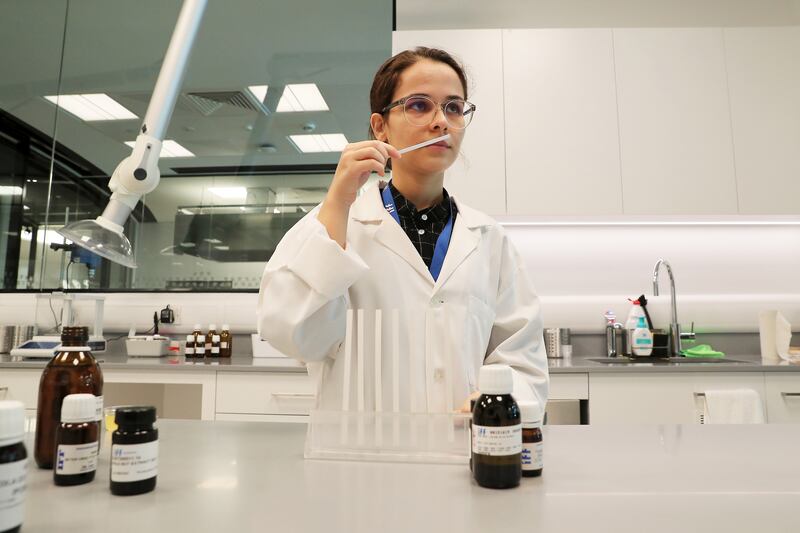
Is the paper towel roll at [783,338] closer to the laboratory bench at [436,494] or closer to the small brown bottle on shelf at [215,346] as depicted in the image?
the laboratory bench at [436,494]

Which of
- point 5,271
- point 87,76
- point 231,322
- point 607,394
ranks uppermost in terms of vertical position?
point 87,76

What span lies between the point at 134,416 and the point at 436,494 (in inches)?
13.4

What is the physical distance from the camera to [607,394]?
77.8 inches

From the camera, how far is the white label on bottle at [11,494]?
0.43 meters

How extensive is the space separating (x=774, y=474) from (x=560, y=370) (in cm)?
137

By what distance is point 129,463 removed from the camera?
538 millimetres

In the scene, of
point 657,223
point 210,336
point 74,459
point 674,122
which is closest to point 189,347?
point 210,336

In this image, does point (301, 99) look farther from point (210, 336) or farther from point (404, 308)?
point (404, 308)

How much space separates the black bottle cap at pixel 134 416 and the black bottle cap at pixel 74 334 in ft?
0.56

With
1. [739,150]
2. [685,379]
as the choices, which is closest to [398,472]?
[685,379]

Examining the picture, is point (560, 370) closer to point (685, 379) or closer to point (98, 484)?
point (685, 379)

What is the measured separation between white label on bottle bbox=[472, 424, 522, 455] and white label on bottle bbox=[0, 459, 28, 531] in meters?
0.44

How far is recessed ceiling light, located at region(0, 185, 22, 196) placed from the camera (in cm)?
296

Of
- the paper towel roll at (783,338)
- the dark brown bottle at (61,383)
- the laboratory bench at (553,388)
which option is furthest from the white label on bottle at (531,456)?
the paper towel roll at (783,338)
